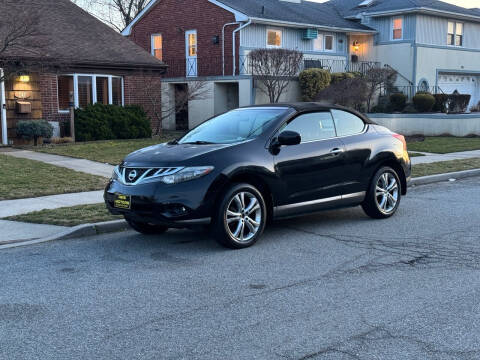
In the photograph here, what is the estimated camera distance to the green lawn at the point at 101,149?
15906 millimetres

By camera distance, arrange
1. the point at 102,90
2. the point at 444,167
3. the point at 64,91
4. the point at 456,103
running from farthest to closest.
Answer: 1. the point at 456,103
2. the point at 102,90
3. the point at 64,91
4. the point at 444,167

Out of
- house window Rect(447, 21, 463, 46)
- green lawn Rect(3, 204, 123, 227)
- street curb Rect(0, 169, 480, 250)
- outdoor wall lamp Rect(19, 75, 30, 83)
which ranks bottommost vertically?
street curb Rect(0, 169, 480, 250)

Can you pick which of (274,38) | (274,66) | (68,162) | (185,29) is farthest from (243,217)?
(185,29)

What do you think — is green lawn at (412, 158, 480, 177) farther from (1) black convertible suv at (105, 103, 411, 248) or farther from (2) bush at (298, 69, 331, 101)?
(2) bush at (298, 69, 331, 101)

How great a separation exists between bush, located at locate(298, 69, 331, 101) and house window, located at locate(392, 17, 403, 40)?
8.23 meters

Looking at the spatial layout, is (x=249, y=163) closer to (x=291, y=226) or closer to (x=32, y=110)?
(x=291, y=226)

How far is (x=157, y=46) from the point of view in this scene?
33281 millimetres

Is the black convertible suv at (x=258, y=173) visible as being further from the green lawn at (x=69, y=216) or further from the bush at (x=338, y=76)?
the bush at (x=338, y=76)

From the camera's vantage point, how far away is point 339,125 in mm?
8516

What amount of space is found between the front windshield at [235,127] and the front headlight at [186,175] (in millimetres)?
779

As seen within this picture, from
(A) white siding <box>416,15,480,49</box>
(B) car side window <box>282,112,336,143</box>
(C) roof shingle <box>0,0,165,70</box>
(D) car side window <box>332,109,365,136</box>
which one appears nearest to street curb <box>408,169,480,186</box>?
(D) car side window <box>332,109,365,136</box>

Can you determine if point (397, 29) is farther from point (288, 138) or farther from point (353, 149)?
point (288, 138)

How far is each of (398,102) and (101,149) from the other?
51.6 ft

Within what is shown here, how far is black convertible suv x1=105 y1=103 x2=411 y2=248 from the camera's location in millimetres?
6875
